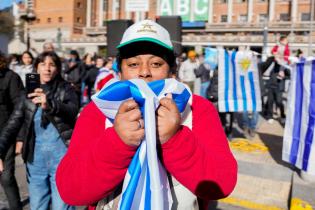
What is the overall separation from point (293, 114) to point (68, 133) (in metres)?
3.07

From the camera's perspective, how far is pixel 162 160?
117cm

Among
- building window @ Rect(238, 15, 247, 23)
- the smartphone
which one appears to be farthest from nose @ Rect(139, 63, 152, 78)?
building window @ Rect(238, 15, 247, 23)

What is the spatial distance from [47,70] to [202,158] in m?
2.13

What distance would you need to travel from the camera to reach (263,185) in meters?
4.43

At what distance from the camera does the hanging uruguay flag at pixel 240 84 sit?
6.73 meters

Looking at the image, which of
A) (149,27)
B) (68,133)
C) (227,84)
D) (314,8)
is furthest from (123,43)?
(314,8)

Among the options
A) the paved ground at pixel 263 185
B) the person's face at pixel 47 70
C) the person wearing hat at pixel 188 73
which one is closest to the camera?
the person's face at pixel 47 70

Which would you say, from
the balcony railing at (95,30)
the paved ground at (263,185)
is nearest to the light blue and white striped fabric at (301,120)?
the paved ground at (263,185)

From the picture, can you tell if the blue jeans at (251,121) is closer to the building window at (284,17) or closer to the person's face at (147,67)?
the person's face at (147,67)

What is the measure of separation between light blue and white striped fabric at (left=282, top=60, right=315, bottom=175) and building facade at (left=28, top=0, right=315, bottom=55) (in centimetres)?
4021

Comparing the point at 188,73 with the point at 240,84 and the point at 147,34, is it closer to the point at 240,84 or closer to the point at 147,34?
the point at 240,84

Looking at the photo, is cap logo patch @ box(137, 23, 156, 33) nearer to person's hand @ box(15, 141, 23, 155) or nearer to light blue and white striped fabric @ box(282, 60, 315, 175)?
person's hand @ box(15, 141, 23, 155)

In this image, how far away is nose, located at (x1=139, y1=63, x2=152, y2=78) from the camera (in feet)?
4.44

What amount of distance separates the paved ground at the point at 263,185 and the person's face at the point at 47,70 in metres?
A: 1.49
